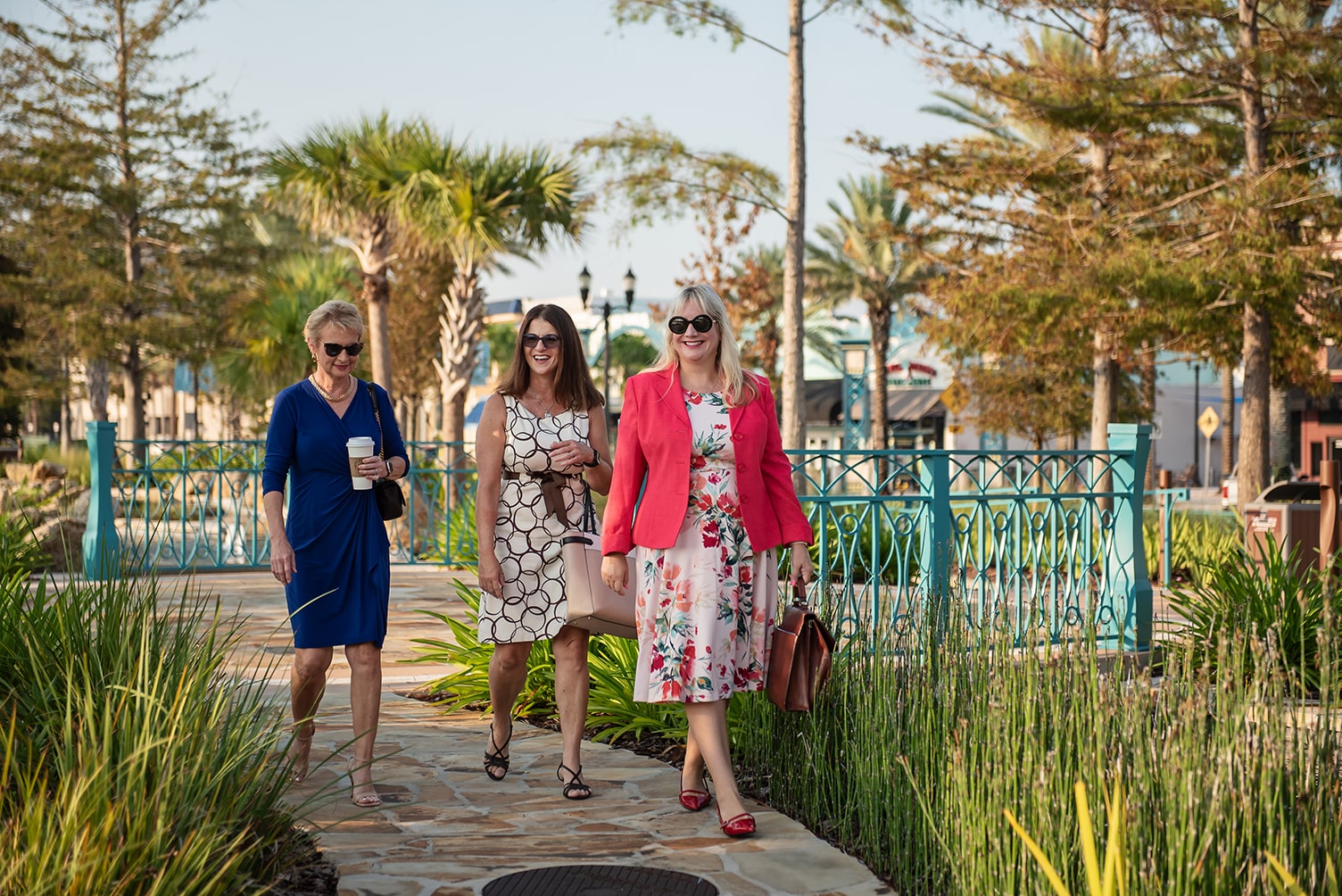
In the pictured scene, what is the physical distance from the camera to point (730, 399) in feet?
14.8

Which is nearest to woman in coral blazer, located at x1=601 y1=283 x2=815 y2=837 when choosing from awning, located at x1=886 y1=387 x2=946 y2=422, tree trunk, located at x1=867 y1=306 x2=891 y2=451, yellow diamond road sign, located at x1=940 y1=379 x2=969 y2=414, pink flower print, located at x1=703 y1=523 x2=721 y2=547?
pink flower print, located at x1=703 y1=523 x2=721 y2=547

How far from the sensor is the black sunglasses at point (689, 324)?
4461 millimetres

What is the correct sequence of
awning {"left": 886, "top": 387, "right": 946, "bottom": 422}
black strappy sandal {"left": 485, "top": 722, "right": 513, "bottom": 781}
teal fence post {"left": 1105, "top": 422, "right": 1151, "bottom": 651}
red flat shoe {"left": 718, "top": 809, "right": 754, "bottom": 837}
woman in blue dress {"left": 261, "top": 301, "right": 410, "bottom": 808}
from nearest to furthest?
1. red flat shoe {"left": 718, "top": 809, "right": 754, "bottom": 837}
2. woman in blue dress {"left": 261, "top": 301, "right": 410, "bottom": 808}
3. black strappy sandal {"left": 485, "top": 722, "right": 513, "bottom": 781}
4. teal fence post {"left": 1105, "top": 422, "right": 1151, "bottom": 651}
5. awning {"left": 886, "top": 387, "right": 946, "bottom": 422}

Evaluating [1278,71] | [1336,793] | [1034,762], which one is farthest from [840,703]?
[1278,71]

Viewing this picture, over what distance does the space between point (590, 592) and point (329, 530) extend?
97 centimetres

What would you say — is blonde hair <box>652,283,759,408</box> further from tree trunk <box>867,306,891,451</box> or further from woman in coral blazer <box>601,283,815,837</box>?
tree trunk <box>867,306,891,451</box>

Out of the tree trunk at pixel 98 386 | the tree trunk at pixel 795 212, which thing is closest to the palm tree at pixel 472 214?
the tree trunk at pixel 795 212

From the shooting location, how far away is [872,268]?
35.1 meters

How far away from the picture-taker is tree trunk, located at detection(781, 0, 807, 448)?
15.7 metres

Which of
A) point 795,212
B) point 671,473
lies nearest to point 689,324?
point 671,473

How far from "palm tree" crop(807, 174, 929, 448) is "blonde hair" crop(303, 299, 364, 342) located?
1187 inches

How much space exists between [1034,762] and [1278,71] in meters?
12.9

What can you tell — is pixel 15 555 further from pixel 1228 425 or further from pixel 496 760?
pixel 1228 425

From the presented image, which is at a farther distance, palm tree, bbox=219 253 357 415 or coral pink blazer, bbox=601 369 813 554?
palm tree, bbox=219 253 357 415
